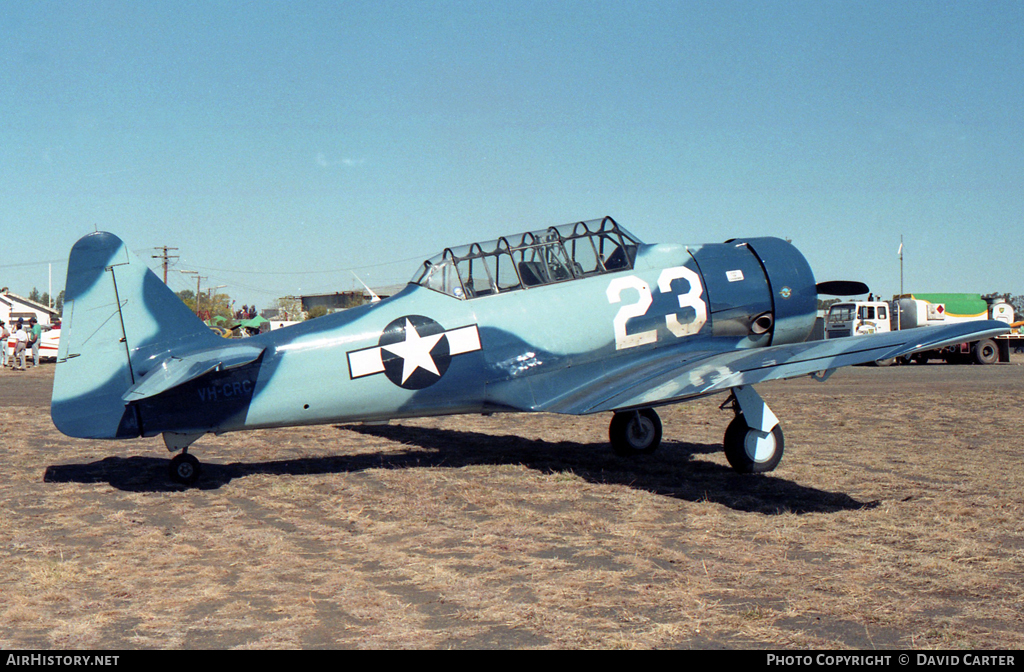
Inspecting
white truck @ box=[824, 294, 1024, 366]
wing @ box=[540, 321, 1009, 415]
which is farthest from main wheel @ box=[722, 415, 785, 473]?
white truck @ box=[824, 294, 1024, 366]

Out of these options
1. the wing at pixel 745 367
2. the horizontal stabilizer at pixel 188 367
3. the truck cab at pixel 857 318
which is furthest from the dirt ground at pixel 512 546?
the truck cab at pixel 857 318

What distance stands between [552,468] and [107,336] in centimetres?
485

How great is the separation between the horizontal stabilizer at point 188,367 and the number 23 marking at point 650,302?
393cm

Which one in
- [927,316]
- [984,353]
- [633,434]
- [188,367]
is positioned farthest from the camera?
[927,316]

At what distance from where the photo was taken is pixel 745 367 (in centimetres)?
759

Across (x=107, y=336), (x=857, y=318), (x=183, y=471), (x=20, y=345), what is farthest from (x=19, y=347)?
(x=857, y=318)

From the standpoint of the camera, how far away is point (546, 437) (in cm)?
1182

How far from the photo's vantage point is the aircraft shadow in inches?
287

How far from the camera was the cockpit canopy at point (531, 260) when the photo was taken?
345 inches

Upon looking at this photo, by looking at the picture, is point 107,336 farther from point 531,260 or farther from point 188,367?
point 531,260

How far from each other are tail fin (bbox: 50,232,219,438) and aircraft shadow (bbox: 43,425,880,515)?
92 cm
